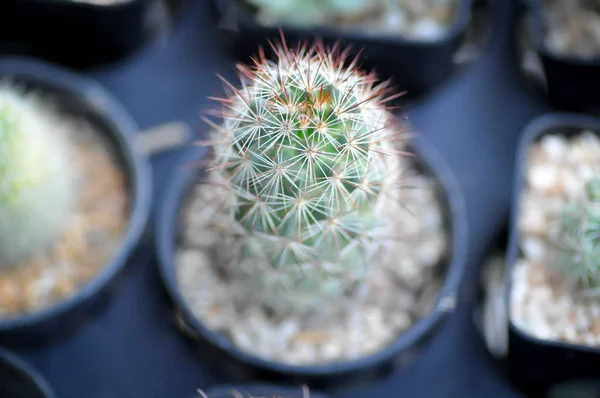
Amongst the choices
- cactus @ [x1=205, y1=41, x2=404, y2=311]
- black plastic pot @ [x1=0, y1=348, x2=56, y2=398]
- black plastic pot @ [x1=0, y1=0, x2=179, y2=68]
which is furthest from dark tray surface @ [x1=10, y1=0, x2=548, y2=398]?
cactus @ [x1=205, y1=41, x2=404, y2=311]

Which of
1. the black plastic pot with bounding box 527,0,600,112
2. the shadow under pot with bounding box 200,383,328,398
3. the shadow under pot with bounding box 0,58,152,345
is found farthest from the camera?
the black plastic pot with bounding box 527,0,600,112

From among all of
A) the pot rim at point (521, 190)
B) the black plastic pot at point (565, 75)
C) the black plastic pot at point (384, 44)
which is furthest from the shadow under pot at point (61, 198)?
the black plastic pot at point (565, 75)

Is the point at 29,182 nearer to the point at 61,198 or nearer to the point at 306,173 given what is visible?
the point at 61,198

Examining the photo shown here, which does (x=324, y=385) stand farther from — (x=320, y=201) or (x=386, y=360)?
(x=320, y=201)

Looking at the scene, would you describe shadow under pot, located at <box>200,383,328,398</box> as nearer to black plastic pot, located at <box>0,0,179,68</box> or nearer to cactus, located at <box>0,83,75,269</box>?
cactus, located at <box>0,83,75,269</box>

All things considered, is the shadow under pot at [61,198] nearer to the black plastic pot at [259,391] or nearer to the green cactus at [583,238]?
the black plastic pot at [259,391]

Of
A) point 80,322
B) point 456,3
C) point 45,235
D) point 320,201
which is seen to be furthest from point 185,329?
point 456,3

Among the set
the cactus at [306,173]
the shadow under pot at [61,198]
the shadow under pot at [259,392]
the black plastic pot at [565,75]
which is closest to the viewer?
the cactus at [306,173]

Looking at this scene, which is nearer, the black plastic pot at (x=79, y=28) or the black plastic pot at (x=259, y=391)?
the black plastic pot at (x=259, y=391)
